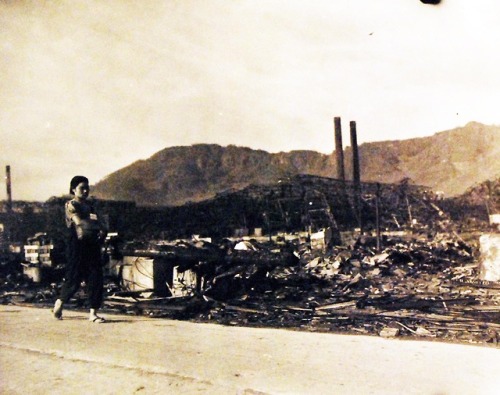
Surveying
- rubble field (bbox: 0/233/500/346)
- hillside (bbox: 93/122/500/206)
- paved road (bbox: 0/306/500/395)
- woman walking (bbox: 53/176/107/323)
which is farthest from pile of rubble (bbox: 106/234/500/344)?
hillside (bbox: 93/122/500/206)

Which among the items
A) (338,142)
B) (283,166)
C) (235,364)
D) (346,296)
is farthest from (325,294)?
(283,166)

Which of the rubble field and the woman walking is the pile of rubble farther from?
the woman walking

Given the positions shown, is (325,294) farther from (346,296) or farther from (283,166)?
(283,166)

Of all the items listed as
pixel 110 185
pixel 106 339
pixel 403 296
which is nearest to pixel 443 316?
pixel 403 296

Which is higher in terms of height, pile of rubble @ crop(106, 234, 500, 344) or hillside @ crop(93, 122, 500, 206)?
hillside @ crop(93, 122, 500, 206)

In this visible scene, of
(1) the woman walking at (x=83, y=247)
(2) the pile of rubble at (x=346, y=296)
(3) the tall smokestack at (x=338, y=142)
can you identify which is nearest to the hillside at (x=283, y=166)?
(3) the tall smokestack at (x=338, y=142)
